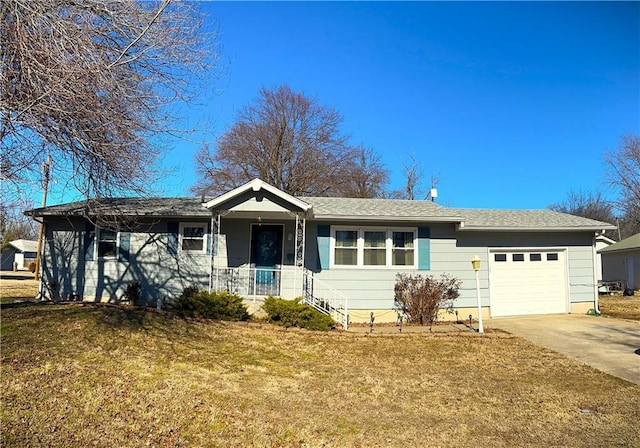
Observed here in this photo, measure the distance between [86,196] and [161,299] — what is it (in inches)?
186

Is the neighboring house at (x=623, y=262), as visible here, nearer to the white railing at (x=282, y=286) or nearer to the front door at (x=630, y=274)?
the front door at (x=630, y=274)

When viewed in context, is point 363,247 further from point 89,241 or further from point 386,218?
point 89,241

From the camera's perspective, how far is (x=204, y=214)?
1155 centimetres

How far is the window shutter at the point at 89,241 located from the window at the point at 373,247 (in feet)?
23.2


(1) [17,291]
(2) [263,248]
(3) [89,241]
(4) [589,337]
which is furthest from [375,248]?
(1) [17,291]

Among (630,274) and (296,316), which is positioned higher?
(630,274)

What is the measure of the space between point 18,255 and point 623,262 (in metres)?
57.8

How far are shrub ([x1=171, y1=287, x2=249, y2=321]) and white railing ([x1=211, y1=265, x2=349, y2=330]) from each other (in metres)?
0.70

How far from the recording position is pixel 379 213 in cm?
1180

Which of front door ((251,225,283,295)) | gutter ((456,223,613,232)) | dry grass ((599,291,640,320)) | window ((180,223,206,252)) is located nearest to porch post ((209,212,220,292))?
window ((180,223,206,252))

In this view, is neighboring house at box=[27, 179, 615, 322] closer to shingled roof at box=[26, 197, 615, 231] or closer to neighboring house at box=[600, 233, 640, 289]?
shingled roof at box=[26, 197, 615, 231]

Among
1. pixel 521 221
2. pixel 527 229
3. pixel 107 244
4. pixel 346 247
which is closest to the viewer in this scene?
pixel 346 247

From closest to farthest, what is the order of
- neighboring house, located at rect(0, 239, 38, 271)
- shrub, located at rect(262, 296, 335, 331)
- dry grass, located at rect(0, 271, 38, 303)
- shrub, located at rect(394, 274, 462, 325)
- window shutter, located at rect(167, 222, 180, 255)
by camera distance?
shrub, located at rect(262, 296, 335, 331)
shrub, located at rect(394, 274, 462, 325)
window shutter, located at rect(167, 222, 180, 255)
dry grass, located at rect(0, 271, 38, 303)
neighboring house, located at rect(0, 239, 38, 271)

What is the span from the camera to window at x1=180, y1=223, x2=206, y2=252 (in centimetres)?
1208
